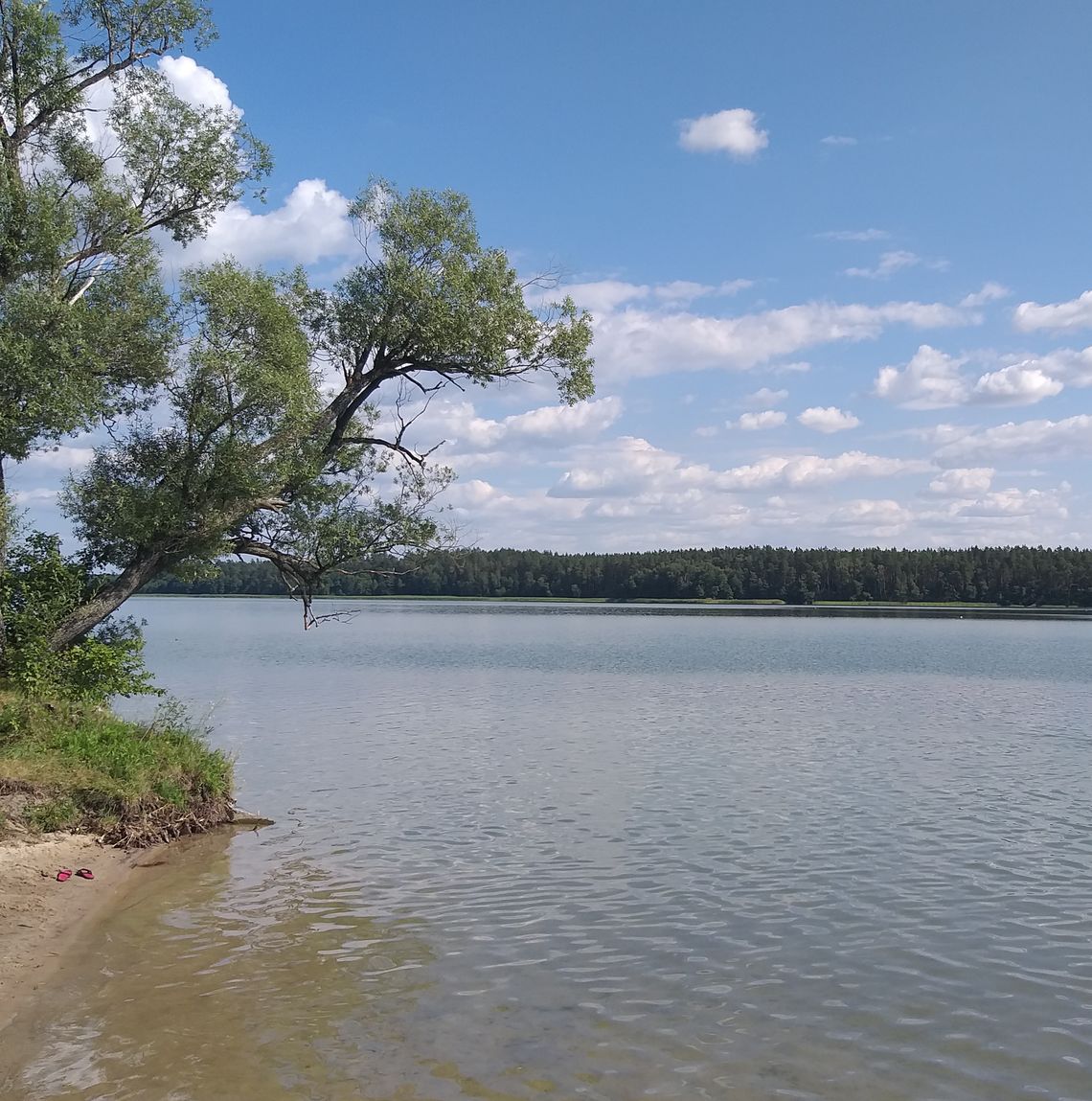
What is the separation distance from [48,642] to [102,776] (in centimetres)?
345

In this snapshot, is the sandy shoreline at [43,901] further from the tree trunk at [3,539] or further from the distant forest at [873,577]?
the distant forest at [873,577]

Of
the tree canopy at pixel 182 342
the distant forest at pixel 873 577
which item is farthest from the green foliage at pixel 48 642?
the distant forest at pixel 873 577

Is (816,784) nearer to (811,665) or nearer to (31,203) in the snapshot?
(31,203)

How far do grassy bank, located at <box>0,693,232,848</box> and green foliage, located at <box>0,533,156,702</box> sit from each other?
470 millimetres

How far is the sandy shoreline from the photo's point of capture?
414 inches

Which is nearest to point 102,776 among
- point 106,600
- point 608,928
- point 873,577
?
point 106,600

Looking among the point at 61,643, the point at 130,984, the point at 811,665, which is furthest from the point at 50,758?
the point at 811,665

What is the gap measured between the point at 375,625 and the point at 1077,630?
72.1 m

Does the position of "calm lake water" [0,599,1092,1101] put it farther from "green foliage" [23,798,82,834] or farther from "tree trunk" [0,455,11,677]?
"tree trunk" [0,455,11,677]

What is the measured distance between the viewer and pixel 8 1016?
9.41m

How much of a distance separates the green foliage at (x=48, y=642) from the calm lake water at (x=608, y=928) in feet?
12.6

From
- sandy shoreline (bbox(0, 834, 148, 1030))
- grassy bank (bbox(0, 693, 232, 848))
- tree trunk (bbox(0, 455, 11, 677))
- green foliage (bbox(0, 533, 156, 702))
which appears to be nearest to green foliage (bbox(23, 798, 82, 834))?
grassy bank (bbox(0, 693, 232, 848))

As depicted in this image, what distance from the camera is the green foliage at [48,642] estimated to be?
56.4ft

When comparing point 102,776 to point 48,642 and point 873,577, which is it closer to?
point 48,642
